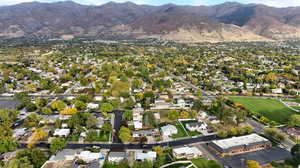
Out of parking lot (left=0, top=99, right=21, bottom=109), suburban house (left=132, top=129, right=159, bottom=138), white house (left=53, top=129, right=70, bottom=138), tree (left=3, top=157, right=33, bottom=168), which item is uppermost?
parking lot (left=0, top=99, right=21, bottom=109)

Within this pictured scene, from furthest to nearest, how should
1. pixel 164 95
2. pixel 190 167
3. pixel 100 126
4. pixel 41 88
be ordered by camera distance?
pixel 41 88
pixel 164 95
pixel 100 126
pixel 190 167

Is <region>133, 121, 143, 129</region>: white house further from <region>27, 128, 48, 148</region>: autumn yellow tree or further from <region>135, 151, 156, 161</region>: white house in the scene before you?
<region>27, 128, 48, 148</region>: autumn yellow tree

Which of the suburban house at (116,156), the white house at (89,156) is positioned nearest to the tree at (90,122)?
the white house at (89,156)

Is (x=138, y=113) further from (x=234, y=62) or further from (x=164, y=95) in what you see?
(x=234, y=62)

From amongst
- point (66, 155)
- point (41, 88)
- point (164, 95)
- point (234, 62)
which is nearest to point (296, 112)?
point (164, 95)

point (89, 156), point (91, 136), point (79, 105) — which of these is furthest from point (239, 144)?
point (79, 105)

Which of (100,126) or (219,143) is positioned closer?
(219,143)

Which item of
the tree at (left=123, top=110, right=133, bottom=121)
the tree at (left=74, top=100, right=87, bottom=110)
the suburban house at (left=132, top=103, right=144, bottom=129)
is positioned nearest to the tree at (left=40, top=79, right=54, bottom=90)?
the tree at (left=74, top=100, right=87, bottom=110)
